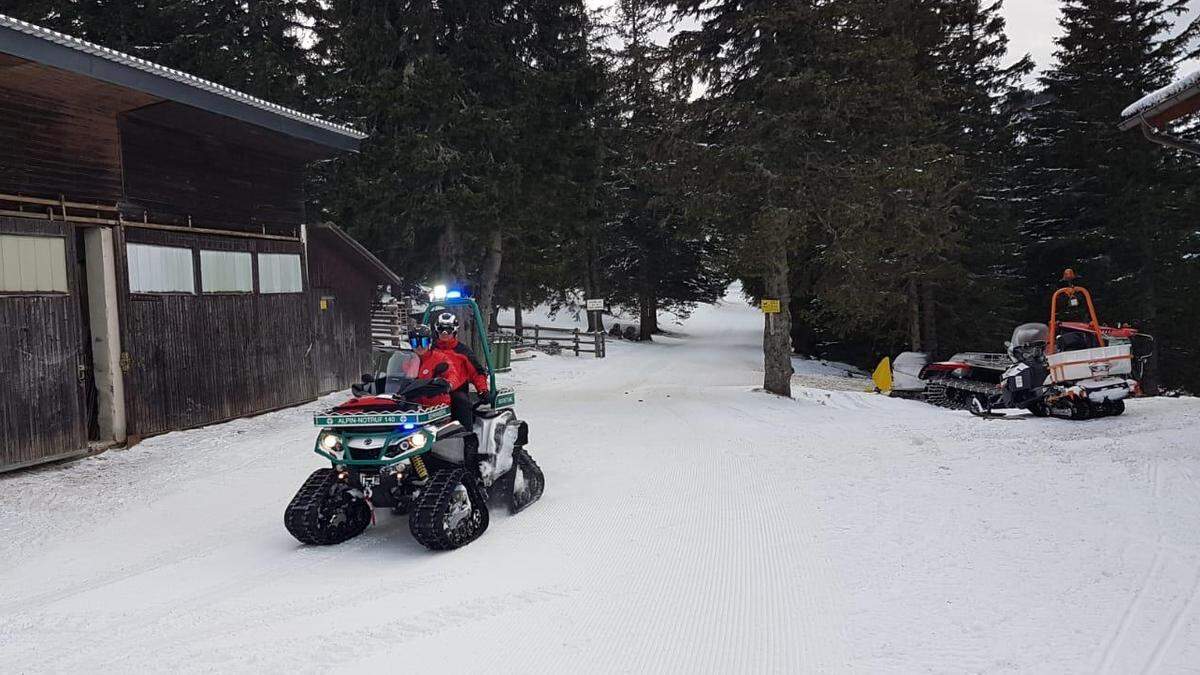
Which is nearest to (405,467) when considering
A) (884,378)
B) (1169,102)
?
(1169,102)

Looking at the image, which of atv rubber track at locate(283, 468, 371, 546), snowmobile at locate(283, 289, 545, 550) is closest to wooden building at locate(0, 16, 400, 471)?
atv rubber track at locate(283, 468, 371, 546)

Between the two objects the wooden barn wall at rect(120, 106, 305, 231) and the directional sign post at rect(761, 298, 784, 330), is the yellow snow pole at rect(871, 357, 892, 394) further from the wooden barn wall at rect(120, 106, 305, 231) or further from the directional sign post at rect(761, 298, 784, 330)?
the wooden barn wall at rect(120, 106, 305, 231)

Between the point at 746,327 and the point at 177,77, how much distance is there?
46354mm

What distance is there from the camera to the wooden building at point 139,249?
28.7 ft

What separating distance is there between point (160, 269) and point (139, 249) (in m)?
0.47

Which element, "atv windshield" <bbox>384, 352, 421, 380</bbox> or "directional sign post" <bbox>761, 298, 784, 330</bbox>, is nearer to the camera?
"atv windshield" <bbox>384, 352, 421, 380</bbox>

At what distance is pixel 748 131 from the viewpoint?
1409 cm

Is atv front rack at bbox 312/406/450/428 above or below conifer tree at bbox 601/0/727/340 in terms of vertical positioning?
below

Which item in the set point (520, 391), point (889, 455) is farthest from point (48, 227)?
point (889, 455)

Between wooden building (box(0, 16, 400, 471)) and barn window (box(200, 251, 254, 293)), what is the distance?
0.02m

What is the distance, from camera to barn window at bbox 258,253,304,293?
43.2 feet

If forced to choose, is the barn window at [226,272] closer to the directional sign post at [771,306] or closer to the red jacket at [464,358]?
the red jacket at [464,358]

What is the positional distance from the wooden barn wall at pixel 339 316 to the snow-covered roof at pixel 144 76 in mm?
3764

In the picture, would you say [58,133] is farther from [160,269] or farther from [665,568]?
[665,568]
